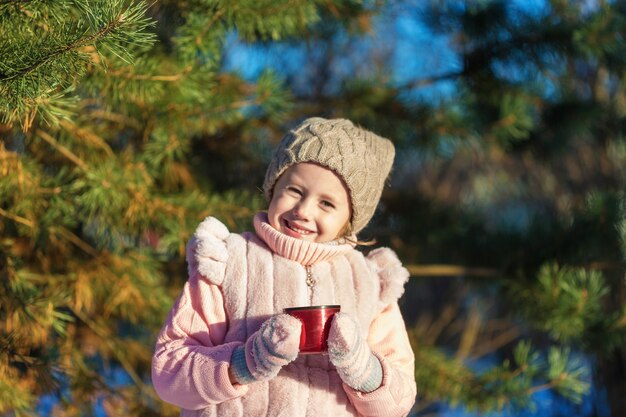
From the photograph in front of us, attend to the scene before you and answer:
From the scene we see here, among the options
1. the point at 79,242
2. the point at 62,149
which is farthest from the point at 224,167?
the point at 62,149

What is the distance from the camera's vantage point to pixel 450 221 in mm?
3240

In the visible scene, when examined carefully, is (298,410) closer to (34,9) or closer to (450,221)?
(34,9)

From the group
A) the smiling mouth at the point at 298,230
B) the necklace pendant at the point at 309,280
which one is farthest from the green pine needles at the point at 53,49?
the necklace pendant at the point at 309,280

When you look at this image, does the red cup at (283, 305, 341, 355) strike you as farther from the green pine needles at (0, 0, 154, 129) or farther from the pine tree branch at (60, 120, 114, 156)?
the pine tree branch at (60, 120, 114, 156)

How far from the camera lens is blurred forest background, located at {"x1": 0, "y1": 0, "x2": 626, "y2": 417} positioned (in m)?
2.16

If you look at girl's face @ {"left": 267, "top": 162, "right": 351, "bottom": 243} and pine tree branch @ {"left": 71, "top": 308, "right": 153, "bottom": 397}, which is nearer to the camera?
girl's face @ {"left": 267, "top": 162, "right": 351, "bottom": 243}

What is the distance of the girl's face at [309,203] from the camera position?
167 cm

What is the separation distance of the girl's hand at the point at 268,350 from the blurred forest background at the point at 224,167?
2.20 feet

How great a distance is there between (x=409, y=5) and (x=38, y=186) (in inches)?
87.7

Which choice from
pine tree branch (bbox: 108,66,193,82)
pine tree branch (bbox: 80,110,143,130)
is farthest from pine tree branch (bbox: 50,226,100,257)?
pine tree branch (bbox: 108,66,193,82)

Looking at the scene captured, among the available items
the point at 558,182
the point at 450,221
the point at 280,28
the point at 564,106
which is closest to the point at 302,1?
the point at 280,28

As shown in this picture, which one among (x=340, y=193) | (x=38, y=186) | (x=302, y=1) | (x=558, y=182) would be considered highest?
(x=302, y=1)

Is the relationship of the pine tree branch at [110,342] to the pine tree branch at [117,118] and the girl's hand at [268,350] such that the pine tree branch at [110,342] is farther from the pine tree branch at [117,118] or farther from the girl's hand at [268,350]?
the girl's hand at [268,350]

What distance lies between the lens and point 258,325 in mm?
1610
